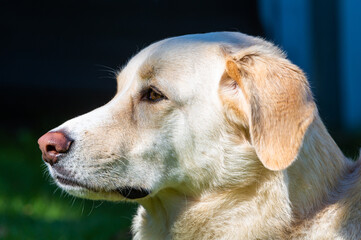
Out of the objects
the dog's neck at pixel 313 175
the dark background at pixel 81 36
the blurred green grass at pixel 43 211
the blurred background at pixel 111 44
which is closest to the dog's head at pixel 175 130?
the dog's neck at pixel 313 175

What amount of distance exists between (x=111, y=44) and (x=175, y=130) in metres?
5.52

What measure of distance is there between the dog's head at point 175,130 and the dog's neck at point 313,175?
7.4 inches

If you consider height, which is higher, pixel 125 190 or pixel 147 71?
pixel 147 71

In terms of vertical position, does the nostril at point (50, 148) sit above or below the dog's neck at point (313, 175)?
above

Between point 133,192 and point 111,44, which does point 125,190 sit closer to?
point 133,192

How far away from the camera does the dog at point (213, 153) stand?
274 centimetres

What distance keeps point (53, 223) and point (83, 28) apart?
407cm

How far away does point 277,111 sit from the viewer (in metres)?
2.64

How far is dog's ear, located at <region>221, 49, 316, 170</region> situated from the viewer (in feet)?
8.61

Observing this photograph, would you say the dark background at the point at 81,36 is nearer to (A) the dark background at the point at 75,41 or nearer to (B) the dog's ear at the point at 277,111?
(A) the dark background at the point at 75,41

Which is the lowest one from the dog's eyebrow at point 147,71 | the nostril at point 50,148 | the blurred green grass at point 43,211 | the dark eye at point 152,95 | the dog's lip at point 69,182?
the blurred green grass at point 43,211

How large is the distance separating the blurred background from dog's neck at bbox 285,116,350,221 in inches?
201

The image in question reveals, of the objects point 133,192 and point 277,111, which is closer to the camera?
point 277,111

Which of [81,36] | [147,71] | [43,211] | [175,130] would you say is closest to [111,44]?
[81,36]
